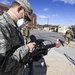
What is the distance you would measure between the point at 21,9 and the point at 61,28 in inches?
2392

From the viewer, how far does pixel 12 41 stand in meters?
2.37

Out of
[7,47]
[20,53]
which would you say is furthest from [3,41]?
[20,53]

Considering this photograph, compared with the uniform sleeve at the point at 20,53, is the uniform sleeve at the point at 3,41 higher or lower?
higher

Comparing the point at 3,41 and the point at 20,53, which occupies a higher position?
the point at 3,41

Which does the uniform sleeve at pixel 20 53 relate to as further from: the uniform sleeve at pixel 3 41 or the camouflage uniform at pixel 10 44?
the uniform sleeve at pixel 3 41

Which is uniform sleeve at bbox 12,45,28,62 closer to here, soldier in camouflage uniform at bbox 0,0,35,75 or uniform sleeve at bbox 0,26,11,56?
soldier in camouflage uniform at bbox 0,0,35,75

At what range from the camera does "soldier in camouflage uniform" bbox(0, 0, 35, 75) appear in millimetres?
2244

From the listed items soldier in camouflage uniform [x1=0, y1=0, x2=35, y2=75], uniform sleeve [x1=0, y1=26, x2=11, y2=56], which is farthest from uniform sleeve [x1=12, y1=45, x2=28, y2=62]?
uniform sleeve [x1=0, y1=26, x2=11, y2=56]

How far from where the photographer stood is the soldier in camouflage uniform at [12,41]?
224cm

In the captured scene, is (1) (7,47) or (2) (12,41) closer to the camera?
(1) (7,47)

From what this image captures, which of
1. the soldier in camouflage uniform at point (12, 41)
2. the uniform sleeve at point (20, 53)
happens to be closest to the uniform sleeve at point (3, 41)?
the soldier in camouflage uniform at point (12, 41)

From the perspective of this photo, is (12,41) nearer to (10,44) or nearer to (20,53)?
(10,44)

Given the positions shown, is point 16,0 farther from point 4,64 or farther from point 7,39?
point 4,64

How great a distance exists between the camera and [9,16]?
245cm
